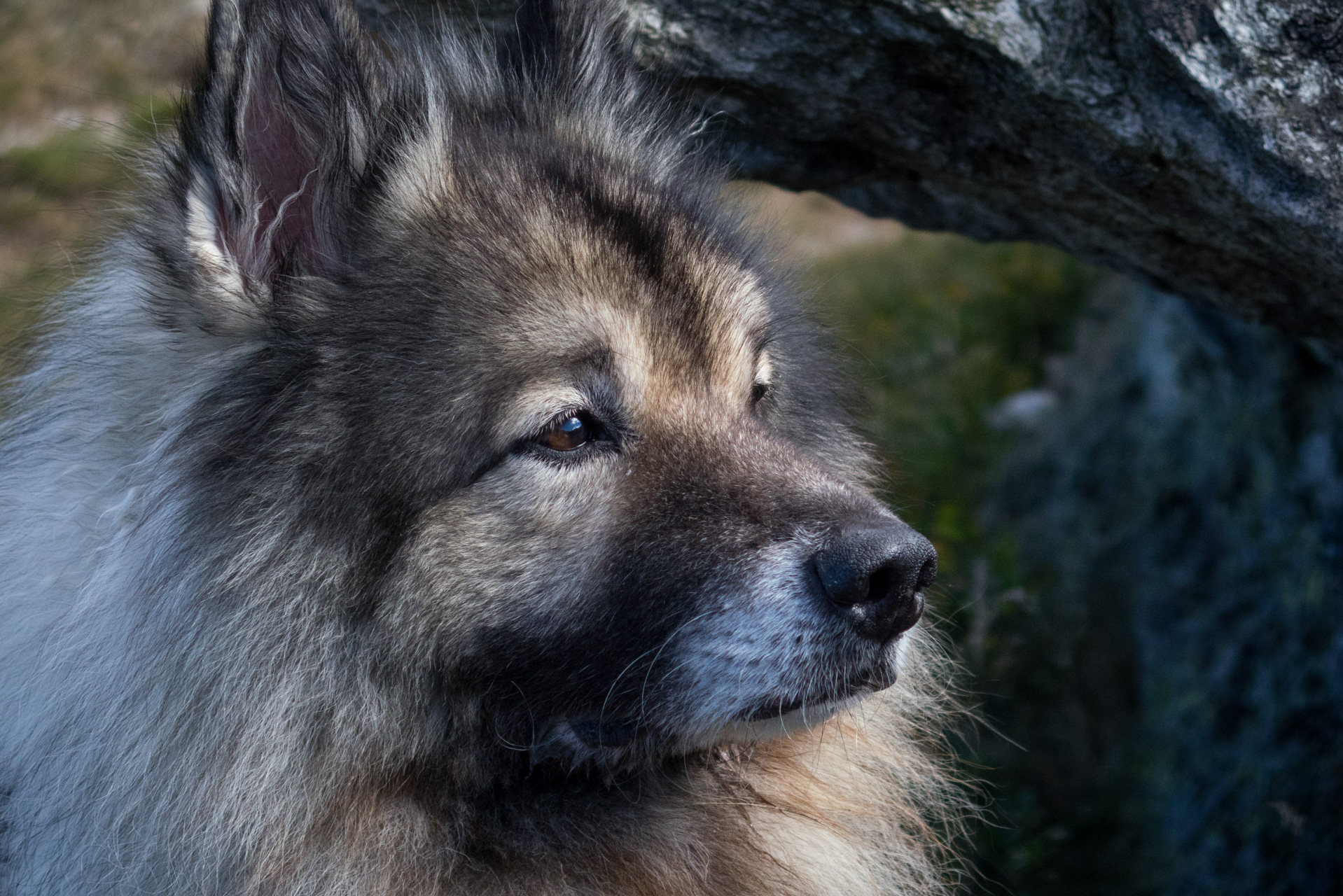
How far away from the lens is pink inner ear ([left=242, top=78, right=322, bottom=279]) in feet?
7.01

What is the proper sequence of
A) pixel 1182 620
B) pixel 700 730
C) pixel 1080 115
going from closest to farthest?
pixel 700 730, pixel 1080 115, pixel 1182 620

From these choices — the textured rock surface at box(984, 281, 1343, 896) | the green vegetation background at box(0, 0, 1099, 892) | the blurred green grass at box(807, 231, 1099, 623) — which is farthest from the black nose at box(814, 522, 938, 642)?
the blurred green grass at box(807, 231, 1099, 623)

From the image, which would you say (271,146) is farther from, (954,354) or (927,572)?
(954,354)

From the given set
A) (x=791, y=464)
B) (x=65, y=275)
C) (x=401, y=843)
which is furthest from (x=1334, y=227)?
(x=65, y=275)

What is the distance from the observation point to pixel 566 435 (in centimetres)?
223

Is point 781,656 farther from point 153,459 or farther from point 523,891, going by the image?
point 153,459

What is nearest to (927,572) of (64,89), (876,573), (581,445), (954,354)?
(876,573)

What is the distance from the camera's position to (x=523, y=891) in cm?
225

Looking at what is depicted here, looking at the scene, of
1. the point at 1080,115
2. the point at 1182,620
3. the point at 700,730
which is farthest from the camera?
the point at 1182,620

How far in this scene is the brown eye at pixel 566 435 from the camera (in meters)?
2.22

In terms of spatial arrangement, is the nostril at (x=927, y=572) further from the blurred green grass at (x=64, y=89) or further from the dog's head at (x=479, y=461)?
the blurred green grass at (x=64, y=89)

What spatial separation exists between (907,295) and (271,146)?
215 inches

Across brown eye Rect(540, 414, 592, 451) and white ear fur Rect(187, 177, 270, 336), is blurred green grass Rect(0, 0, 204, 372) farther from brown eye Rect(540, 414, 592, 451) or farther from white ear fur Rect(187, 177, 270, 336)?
brown eye Rect(540, 414, 592, 451)

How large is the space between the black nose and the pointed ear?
1166 mm
